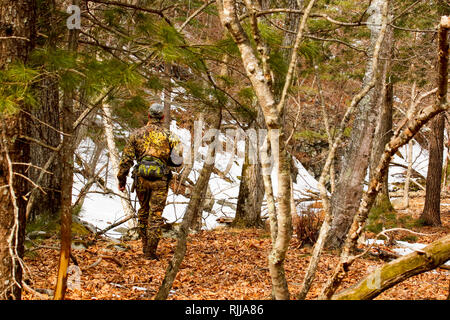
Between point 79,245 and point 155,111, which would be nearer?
point 155,111

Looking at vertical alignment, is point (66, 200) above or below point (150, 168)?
below

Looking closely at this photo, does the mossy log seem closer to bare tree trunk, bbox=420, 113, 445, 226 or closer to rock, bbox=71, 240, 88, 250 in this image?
rock, bbox=71, 240, 88, 250

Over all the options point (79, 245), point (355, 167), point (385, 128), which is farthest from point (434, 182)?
point (79, 245)

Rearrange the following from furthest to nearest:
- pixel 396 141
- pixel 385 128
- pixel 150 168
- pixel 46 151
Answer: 1. pixel 385 128
2. pixel 46 151
3. pixel 150 168
4. pixel 396 141

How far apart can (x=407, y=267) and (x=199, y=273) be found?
330 centimetres

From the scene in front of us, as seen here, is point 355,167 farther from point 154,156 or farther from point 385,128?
point 385,128

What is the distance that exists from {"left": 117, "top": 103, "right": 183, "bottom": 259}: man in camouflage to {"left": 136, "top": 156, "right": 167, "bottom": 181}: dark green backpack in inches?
2.1

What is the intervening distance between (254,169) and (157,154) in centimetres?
430

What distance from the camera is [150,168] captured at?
6.02m

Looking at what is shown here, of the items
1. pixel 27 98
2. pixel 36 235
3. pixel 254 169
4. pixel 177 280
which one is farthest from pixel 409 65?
pixel 27 98

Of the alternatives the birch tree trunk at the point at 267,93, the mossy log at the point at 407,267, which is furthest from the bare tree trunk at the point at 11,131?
the mossy log at the point at 407,267

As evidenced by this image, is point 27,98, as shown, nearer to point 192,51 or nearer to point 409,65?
point 192,51

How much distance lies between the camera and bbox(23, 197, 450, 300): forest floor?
4684 millimetres

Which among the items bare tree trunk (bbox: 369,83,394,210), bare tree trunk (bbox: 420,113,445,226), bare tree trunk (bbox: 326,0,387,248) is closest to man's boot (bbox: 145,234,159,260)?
bare tree trunk (bbox: 326,0,387,248)
